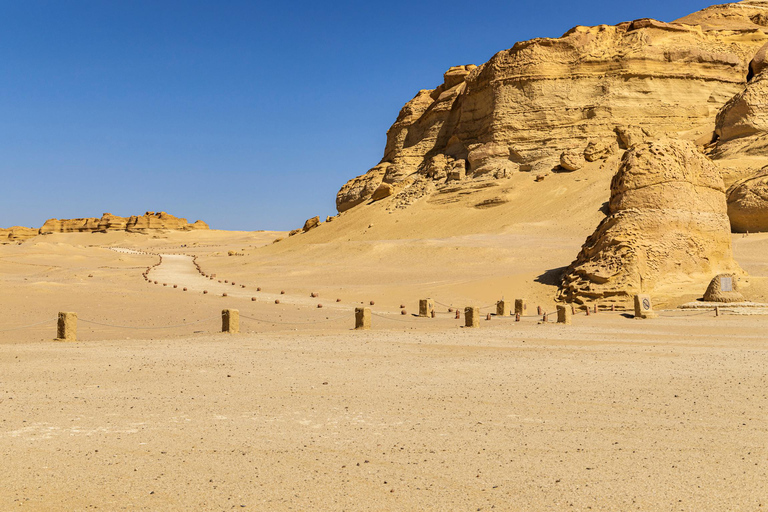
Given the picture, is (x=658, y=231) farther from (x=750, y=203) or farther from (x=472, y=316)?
(x=750, y=203)

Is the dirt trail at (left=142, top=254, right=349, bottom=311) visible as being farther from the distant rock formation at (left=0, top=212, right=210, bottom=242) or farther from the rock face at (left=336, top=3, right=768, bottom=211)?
the distant rock formation at (left=0, top=212, right=210, bottom=242)

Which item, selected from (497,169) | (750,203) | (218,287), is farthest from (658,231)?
(497,169)

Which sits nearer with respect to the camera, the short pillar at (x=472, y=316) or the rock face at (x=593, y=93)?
the short pillar at (x=472, y=316)

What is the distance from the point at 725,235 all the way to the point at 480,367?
1438 centimetres

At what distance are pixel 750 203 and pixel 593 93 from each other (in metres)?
21.7

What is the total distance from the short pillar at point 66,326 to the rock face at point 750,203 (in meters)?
29.5

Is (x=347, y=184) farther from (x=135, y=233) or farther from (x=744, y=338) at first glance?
(x=744, y=338)

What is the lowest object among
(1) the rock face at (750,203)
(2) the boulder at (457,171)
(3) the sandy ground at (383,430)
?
(3) the sandy ground at (383,430)

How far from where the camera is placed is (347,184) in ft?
216

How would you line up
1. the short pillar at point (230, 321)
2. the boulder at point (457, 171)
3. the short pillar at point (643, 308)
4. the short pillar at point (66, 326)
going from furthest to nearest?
1. the boulder at point (457, 171)
2. the short pillar at point (643, 308)
3. the short pillar at point (230, 321)
4. the short pillar at point (66, 326)

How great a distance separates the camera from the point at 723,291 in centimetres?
1631

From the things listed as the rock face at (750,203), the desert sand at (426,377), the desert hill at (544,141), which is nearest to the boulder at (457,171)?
the desert hill at (544,141)

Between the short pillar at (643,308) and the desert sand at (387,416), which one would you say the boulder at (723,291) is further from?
the short pillar at (643,308)

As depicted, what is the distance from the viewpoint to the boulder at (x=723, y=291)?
16211 millimetres
